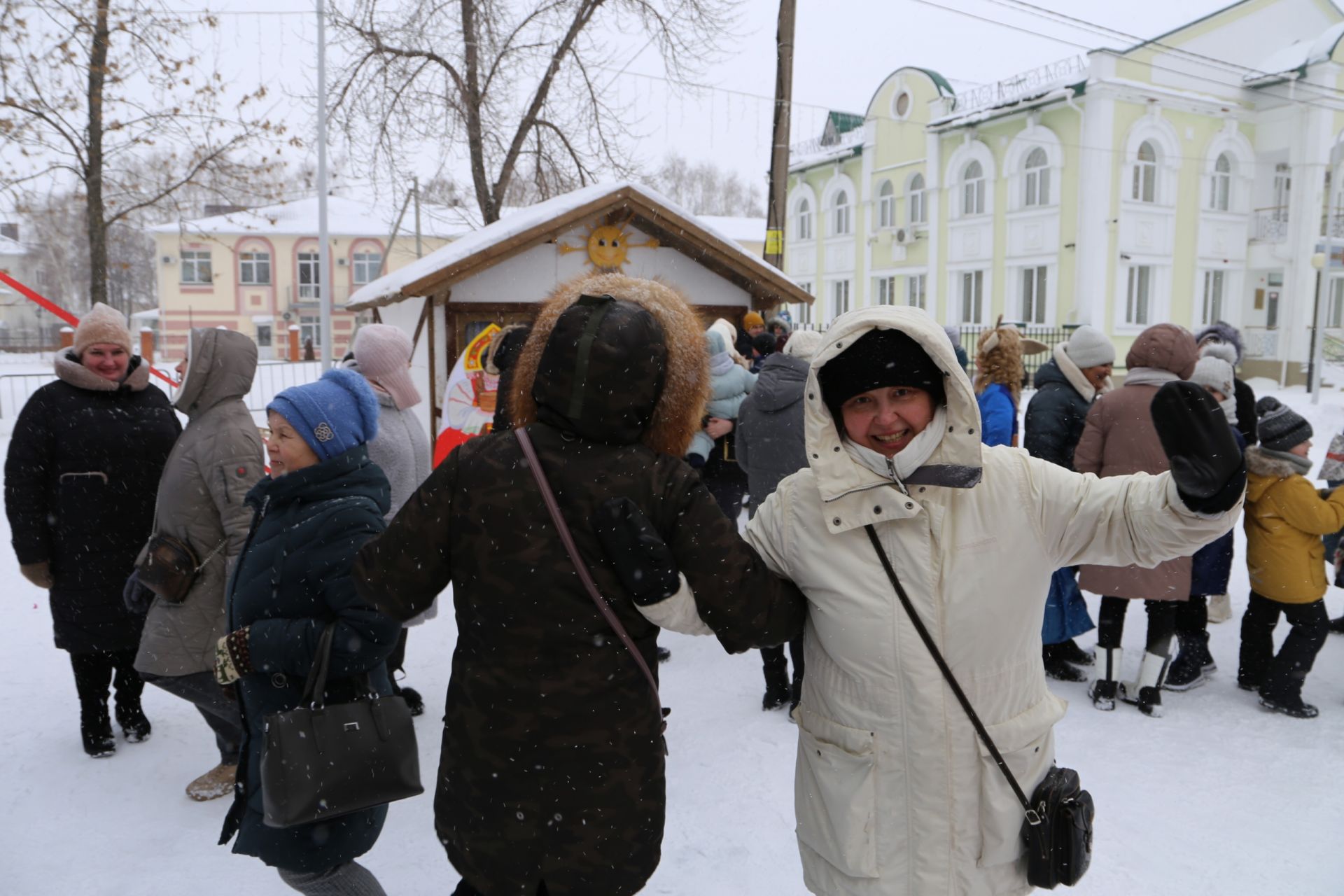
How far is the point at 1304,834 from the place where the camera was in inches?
139

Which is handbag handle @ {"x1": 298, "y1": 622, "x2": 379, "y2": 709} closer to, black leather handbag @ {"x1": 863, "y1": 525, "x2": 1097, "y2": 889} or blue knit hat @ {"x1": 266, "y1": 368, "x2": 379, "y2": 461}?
blue knit hat @ {"x1": 266, "y1": 368, "x2": 379, "y2": 461}

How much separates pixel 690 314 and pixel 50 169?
1376 centimetres

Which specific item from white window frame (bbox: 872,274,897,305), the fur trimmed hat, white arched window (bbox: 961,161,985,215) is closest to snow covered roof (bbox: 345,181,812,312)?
the fur trimmed hat

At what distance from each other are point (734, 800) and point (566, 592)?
236cm

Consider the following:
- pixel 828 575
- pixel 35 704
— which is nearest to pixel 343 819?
pixel 828 575

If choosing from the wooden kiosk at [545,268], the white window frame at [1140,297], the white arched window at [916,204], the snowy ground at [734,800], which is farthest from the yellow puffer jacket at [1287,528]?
the white arched window at [916,204]

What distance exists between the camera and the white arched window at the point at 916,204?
2931 cm

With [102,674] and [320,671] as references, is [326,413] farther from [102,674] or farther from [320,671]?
[102,674]

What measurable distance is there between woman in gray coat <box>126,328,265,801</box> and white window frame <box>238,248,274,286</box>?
46.9 meters

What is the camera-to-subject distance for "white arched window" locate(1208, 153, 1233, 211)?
25442 millimetres

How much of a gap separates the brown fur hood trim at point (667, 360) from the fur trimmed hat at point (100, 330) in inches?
115

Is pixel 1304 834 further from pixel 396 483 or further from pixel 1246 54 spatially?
pixel 1246 54

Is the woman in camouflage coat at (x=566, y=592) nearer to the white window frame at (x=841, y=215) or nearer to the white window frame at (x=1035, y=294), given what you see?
the white window frame at (x=1035, y=294)

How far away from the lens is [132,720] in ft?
14.5
